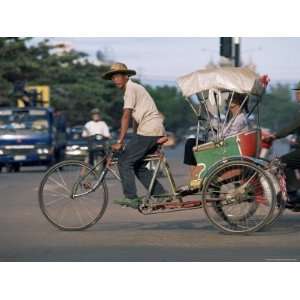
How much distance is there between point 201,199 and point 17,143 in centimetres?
2205

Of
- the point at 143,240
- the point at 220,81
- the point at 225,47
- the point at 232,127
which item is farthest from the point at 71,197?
the point at 225,47

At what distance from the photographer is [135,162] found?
38.4ft

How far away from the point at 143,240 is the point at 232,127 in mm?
1857

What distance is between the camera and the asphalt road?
959cm

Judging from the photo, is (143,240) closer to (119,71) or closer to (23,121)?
(119,71)

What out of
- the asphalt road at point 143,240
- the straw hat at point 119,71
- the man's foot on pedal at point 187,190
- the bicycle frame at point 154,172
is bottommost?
the asphalt road at point 143,240

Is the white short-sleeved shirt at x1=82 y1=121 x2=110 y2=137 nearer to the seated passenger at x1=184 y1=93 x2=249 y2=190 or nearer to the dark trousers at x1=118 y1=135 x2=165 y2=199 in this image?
the seated passenger at x1=184 y1=93 x2=249 y2=190

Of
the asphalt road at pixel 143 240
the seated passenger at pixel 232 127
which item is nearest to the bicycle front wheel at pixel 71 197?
the asphalt road at pixel 143 240

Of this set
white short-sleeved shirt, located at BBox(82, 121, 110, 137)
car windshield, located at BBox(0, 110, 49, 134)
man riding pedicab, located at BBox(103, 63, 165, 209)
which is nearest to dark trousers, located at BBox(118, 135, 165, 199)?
man riding pedicab, located at BBox(103, 63, 165, 209)

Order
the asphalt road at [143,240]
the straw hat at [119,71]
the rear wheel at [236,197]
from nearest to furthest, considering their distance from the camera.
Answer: the asphalt road at [143,240] → the rear wheel at [236,197] → the straw hat at [119,71]

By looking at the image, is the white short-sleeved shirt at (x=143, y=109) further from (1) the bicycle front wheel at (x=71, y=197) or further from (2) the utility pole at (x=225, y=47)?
(2) the utility pole at (x=225, y=47)

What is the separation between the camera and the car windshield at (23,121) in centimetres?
3275

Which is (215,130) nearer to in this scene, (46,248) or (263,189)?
(263,189)

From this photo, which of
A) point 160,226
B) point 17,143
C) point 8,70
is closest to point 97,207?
point 160,226
